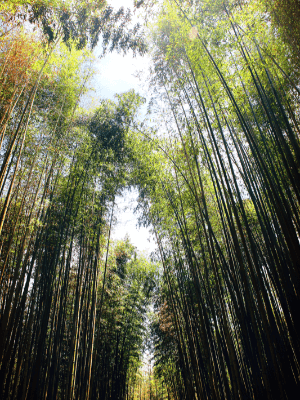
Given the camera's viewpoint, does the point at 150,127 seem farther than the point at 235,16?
Yes

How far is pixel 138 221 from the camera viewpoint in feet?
17.7

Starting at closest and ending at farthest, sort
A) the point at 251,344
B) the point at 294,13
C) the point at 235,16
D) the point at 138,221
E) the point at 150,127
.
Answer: the point at 251,344
the point at 294,13
the point at 235,16
the point at 150,127
the point at 138,221

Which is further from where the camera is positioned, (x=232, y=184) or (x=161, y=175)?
(x=161, y=175)

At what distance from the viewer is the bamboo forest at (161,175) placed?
7.25 ft

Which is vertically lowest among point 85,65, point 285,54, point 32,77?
point 285,54

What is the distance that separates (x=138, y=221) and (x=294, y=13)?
4.39 metres

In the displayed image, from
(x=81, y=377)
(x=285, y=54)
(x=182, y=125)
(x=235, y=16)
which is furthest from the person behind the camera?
(x=182, y=125)

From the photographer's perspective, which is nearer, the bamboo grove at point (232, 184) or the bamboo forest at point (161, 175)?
the bamboo grove at point (232, 184)

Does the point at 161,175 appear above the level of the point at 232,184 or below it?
above

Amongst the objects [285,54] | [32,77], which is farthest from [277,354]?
[32,77]

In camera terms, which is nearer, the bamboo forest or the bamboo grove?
the bamboo grove

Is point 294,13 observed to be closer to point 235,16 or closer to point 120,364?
point 235,16

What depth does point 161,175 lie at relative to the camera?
4535mm

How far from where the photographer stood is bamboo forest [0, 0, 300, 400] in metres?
2.21
